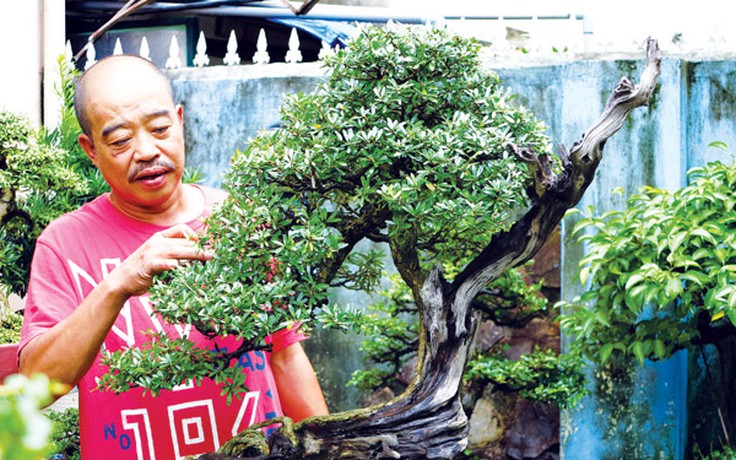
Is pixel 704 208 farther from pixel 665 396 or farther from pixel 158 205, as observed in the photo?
pixel 158 205

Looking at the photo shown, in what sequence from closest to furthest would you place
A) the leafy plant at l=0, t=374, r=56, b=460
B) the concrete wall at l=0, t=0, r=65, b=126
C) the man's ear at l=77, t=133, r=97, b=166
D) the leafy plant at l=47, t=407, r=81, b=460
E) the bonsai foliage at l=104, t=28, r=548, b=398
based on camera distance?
the leafy plant at l=0, t=374, r=56, b=460, the bonsai foliage at l=104, t=28, r=548, b=398, the man's ear at l=77, t=133, r=97, b=166, the leafy plant at l=47, t=407, r=81, b=460, the concrete wall at l=0, t=0, r=65, b=126

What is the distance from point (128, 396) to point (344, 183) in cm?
88

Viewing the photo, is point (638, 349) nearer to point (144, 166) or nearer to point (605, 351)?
point (605, 351)

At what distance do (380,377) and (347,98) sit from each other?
2.67 metres

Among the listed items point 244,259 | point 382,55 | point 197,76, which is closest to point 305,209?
point 244,259

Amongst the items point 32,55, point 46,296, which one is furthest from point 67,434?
point 32,55

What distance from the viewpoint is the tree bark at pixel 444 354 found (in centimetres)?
219

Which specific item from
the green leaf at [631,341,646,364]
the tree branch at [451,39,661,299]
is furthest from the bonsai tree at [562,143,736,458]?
the tree branch at [451,39,661,299]

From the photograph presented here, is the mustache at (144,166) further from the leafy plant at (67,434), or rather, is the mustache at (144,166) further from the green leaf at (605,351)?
the green leaf at (605,351)

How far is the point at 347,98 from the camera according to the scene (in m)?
2.28

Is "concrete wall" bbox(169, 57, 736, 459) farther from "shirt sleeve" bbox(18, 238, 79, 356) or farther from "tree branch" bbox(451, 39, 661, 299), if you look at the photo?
"shirt sleeve" bbox(18, 238, 79, 356)

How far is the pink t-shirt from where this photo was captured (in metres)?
2.50

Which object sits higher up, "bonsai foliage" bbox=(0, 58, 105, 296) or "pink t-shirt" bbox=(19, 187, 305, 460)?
"bonsai foliage" bbox=(0, 58, 105, 296)

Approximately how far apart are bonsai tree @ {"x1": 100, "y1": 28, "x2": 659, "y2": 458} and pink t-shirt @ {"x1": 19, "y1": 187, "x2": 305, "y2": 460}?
24 cm
